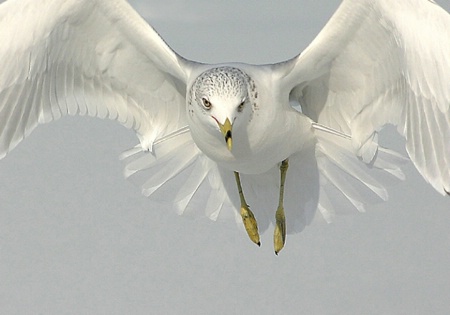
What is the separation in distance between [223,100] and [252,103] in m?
0.26

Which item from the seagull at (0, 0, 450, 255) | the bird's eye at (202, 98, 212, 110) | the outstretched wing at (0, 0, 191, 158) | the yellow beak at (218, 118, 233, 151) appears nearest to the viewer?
the yellow beak at (218, 118, 233, 151)

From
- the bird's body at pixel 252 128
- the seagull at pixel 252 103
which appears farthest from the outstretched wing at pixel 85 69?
the bird's body at pixel 252 128

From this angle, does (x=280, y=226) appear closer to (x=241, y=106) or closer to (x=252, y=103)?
(x=252, y=103)

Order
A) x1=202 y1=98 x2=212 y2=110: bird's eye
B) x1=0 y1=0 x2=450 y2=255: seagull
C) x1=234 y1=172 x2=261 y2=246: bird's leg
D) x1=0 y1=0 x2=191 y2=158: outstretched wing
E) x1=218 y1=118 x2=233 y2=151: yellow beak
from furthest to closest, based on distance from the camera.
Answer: x1=234 y1=172 x2=261 y2=246: bird's leg
x1=0 y1=0 x2=191 y2=158: outstretched wing
x1=0 y1=0 x2=450 y2=255: seagull
x1=202 y1=98 x2=212 y2=110: bird's eye
x1=218 y1=118 x2=233 y2=151: yellow beak

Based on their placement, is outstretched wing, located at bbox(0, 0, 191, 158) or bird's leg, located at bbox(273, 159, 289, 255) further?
bird's leg, located at bbox(273, 159, 289, 255)

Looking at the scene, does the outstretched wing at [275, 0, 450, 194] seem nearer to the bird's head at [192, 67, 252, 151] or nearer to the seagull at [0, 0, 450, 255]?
the seagull at [0, 0, 450, 255]

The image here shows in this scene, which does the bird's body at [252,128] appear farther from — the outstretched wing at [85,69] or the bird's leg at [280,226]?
the bird's leg at [280,226]

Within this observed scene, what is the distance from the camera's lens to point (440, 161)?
6.78 meters

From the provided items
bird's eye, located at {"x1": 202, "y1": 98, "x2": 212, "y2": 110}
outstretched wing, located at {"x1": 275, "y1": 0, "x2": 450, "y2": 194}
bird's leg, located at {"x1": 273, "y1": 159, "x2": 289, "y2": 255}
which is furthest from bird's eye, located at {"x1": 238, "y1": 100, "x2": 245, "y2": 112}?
bird's leg, located at {"x1": 273, "y1": 159, "x2": 289, "y2": 255}

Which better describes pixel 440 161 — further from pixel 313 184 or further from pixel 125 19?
pixel 125 19

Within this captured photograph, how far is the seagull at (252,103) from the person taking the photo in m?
6.72

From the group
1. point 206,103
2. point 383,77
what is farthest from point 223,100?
point 383,77

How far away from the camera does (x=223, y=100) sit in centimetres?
652

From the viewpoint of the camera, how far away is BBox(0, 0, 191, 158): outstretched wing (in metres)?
7.15
